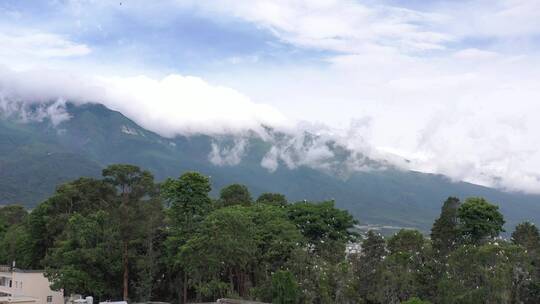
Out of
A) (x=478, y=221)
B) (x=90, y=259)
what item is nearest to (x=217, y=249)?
(x=90, y=259)

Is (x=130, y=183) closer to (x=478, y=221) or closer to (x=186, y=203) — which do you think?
(x=186, y=203)

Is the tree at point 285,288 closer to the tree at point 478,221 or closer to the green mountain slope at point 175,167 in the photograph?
the tree at point 478,221

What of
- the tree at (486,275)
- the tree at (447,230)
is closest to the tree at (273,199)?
the tree at (447,230)

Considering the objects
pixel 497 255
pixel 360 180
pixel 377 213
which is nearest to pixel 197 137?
pixel 360 180

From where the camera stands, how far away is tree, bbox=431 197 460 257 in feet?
104

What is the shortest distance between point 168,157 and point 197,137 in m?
25.3

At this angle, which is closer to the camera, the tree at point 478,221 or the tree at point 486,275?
the tree at point 486,275

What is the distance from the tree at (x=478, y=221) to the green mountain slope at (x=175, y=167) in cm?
10725

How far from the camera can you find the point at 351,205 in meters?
156

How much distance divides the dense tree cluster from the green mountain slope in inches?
3733

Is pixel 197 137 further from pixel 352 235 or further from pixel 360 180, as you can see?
pixel 352 235

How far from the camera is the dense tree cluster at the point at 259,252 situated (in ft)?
91.6

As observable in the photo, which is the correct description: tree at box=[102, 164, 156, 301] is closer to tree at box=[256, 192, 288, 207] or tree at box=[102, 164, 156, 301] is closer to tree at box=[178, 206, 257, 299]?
tree at box=[178, 206, 257, 299]

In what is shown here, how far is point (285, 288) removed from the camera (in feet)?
92.2
